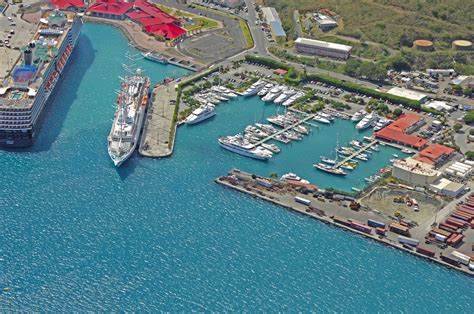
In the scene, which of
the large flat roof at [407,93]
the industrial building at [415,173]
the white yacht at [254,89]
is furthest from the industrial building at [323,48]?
the industrial building at [415,173]

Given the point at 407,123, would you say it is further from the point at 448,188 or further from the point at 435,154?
the point at 448,188

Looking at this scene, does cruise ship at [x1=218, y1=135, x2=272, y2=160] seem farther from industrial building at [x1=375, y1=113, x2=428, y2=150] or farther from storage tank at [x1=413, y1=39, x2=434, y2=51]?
storage tank at [x1=413, y1=39, x2=434, y2=51]

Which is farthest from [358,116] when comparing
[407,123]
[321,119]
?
[407,123]

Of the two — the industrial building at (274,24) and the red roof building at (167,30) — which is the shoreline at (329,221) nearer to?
the red roof building at (167,30)

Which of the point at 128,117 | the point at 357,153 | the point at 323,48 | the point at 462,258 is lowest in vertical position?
the point at 357,153

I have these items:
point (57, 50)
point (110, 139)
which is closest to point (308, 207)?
point (110, 139)

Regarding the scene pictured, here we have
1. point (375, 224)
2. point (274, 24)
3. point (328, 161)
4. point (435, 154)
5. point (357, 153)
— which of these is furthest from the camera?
A: point (274, 24)

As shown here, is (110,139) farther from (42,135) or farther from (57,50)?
(57,50)
